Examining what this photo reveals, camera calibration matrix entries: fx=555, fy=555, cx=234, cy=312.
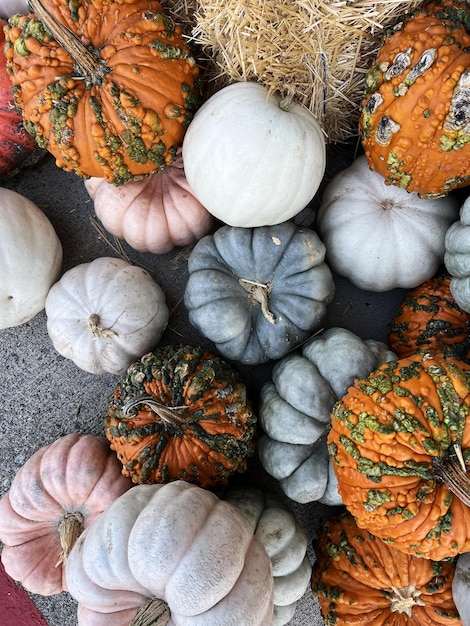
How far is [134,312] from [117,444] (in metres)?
0.42

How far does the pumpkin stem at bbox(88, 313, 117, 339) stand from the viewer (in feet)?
5.56

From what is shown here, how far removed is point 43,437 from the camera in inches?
83.0

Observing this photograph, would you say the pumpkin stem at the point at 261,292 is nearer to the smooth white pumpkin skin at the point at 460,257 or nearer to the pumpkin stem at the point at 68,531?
the smooth white pumpkin skin at the point at 460,257

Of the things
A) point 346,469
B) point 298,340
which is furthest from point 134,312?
point 346,469

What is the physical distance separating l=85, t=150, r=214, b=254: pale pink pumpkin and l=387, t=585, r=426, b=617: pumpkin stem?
4.29ft

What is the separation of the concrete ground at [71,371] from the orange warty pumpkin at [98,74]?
0.62 m

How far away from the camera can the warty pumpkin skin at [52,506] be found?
173 centimetres

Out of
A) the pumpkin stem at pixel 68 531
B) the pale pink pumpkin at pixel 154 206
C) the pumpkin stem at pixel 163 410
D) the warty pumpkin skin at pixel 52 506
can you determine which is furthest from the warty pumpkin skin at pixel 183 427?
the pale pink pumpkin at pixel 154 206

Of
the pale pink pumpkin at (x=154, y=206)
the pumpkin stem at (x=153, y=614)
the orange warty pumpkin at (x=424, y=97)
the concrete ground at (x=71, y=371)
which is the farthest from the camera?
the concrete ground at (x=71, y=371)

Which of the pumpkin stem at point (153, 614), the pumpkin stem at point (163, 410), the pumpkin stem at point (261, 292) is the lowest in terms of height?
the pumpkin stem at point (153, 614)

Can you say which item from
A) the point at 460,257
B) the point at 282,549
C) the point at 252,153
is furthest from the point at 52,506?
the point at 460,257

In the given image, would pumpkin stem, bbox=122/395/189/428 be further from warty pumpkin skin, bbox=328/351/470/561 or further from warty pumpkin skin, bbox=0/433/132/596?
warty pumpkin skin, bbox=328/351/470/561

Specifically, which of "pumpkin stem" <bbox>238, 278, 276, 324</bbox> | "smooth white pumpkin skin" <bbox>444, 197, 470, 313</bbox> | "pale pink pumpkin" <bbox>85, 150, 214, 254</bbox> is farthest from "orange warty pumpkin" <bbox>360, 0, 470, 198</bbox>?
"pale pink pumpkin" <bbox>85, 150, 214, 254</bbox>

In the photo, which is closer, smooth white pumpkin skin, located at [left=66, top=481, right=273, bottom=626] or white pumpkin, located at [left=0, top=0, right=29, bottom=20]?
smooth white pumpkin skin, located at [left=66, top=481, right=273, bottom=626]
